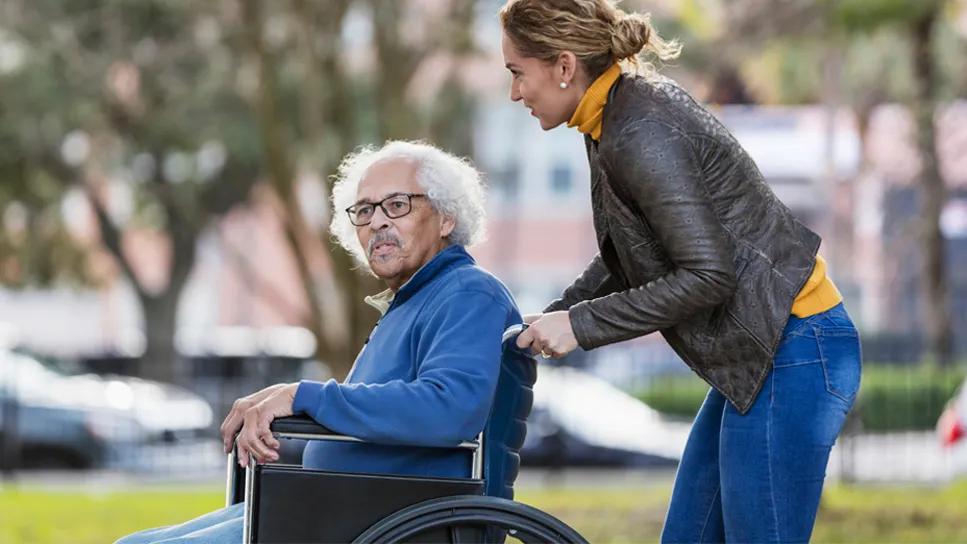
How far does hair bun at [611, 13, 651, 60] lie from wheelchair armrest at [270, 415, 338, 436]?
97 centimetres

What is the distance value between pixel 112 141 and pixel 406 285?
73.9ft

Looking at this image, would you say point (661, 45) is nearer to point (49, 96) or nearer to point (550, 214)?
point (49, 96)

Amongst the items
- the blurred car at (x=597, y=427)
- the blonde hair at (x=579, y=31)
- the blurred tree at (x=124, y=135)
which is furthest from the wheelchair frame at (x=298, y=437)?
the blurred car at (x=597, y=427)

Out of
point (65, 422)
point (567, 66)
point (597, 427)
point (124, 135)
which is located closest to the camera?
point (567, 66)

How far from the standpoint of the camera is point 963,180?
1419 inches

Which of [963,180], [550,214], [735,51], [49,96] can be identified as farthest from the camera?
[550,214]

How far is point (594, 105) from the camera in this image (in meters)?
3.59

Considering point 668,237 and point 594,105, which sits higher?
point 594,105

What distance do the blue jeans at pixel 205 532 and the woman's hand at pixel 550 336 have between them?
772 mm

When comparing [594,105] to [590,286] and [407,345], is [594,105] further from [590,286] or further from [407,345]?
[407,345]

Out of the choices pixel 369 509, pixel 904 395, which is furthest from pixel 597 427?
pixel 369 509

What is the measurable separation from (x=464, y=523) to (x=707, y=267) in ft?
2.28

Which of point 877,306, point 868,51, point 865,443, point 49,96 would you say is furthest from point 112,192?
point 865,443

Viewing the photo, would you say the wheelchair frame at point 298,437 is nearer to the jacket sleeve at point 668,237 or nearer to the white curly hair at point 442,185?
the jacket sleeve at point 668,237
